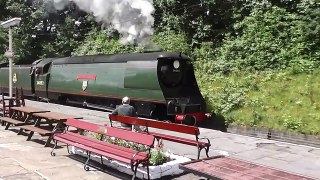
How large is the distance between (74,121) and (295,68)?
9.50 meters

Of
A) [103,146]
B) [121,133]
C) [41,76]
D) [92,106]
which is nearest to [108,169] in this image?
[103,146]

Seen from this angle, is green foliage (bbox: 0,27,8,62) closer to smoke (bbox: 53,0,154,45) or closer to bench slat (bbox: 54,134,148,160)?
smoke (bbox: 53,0,154,45)

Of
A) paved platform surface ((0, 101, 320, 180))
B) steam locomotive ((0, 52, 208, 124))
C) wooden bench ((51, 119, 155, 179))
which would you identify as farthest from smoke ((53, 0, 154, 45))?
wooden bench ((51, 119, 155, 179))

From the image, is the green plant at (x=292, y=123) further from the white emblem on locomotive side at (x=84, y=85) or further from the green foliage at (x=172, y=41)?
the green foliage at (x=172, y=41)

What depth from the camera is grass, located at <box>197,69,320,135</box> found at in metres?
10.9

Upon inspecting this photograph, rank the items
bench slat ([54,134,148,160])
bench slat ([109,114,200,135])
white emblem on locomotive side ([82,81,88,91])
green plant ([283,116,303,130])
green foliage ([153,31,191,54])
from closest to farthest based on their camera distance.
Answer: bench slat ([54,134,148,160]) → bench slat ([109,114,200,135]) → green plant ([283,116,303,130]) → white emblem on locomotive side ([82,81,88,91]) → green foliage ([153,31,191,54])

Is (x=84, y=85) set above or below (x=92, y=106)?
above

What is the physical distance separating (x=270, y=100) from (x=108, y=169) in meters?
7.48

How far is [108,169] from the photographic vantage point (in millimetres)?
6719

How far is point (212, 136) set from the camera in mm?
10641

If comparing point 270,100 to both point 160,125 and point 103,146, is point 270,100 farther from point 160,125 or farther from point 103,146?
point 103,146

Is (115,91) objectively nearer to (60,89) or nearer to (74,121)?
(60,89)

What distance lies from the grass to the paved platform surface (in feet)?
3.63

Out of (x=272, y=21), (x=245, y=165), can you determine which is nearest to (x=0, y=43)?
(x=272, y=21)
